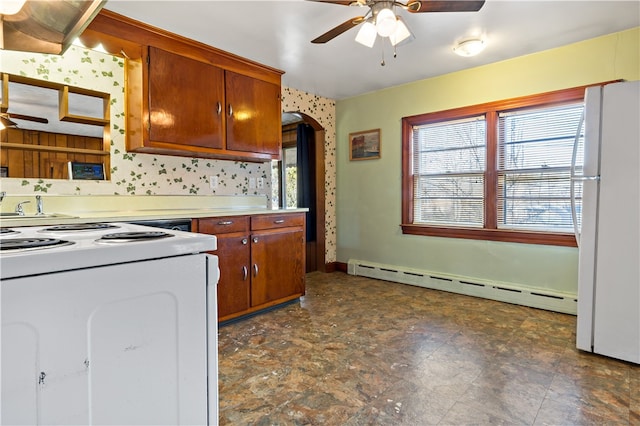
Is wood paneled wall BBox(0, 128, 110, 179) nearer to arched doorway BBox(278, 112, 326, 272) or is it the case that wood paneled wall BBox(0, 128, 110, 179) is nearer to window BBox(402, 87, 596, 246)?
arched doorway BBox(278, 112, 326, 272)

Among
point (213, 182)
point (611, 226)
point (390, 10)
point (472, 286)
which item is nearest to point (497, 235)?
point (472, 286)

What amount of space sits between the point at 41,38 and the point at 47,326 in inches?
54.6

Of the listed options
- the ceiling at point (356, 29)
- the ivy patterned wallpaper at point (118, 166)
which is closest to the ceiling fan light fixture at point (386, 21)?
the ceiling at point (356, 29)

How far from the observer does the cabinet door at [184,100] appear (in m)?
2.64

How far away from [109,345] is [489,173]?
11.4 feet

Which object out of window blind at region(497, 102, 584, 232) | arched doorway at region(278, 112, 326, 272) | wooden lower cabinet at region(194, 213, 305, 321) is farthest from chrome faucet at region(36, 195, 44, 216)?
window blind at region(497, 102, 584, 232)

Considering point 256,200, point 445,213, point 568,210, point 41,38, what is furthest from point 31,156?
point 568,210

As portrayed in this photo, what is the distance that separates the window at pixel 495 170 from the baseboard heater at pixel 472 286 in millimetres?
441

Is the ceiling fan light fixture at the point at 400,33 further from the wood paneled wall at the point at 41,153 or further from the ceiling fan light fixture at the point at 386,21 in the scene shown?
the wood paneled wall at the point at 41,153

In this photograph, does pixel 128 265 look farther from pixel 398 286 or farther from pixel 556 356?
pixel 398 286

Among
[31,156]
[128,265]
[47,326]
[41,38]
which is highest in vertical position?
[41,38]

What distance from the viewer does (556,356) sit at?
7.20ft

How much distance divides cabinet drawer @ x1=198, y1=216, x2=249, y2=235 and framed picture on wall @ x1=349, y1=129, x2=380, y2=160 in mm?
2074

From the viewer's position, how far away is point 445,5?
1942 mm
